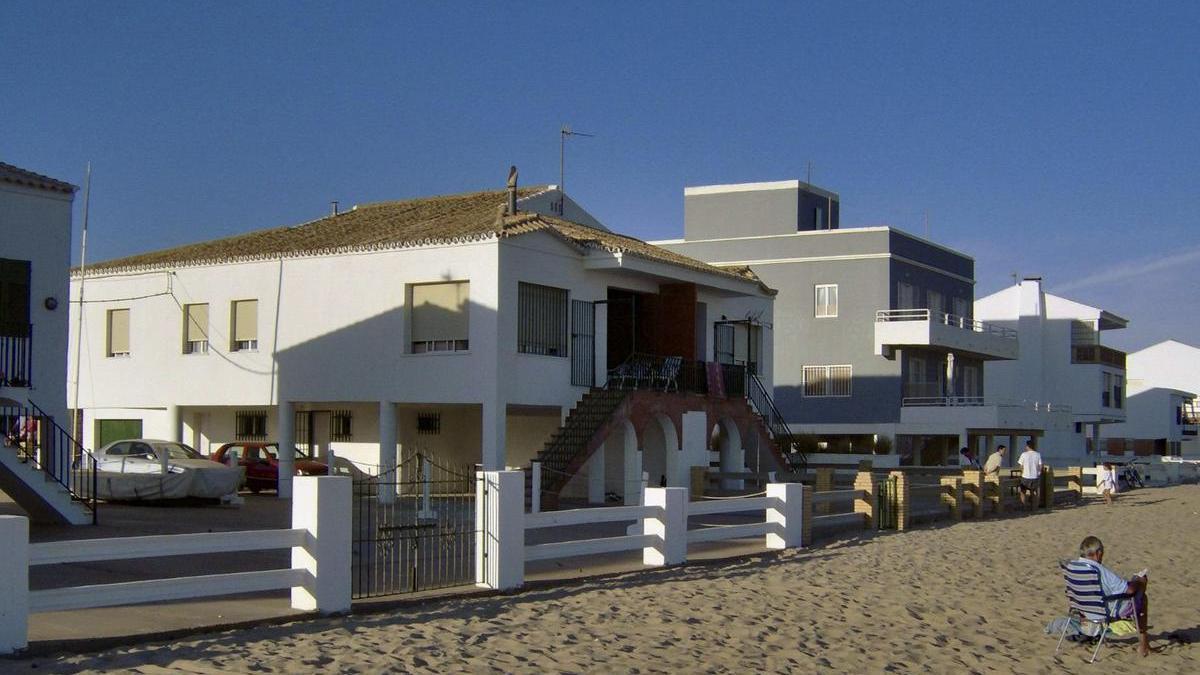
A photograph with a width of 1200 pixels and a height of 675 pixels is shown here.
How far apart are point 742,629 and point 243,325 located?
2161 centimetres

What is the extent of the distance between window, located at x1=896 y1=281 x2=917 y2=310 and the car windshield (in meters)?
30.8

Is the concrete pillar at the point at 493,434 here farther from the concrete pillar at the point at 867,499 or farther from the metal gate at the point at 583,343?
the concrete pillar at the point at 867,499

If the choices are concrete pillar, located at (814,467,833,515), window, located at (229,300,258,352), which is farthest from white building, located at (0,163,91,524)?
concrete pillar, located at (814,467,833,515)

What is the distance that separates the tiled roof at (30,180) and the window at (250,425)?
12218 millimetres

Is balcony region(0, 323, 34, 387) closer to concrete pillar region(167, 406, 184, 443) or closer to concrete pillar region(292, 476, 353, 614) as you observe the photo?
concrete pillar region(292, 476, 353, 614)

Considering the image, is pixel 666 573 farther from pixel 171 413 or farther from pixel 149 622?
pixel 171 413

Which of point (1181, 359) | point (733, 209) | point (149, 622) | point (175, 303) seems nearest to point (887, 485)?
point (149, 622)

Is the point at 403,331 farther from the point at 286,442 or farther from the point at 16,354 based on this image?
the point at 16,354

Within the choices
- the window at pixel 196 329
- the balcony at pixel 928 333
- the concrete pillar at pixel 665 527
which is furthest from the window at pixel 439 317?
the balcony at pixel 928 333

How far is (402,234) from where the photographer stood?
30094 millimetres

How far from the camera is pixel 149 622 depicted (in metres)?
11.5

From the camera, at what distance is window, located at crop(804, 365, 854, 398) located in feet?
170

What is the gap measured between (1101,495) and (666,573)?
23300mm

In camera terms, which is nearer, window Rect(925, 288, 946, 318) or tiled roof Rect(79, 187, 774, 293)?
tiled roof Rect(79, 187, 774, 293)
